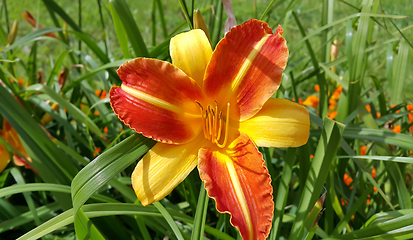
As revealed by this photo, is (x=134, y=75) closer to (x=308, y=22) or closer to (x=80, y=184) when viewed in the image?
(x=80, y=184)

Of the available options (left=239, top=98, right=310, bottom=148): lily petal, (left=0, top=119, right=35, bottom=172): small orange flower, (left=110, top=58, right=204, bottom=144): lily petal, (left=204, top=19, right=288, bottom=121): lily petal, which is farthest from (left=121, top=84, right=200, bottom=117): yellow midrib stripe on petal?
(left=0, top=119, right=35, bottom=172): small orange flower

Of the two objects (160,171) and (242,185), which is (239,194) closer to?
(242,185)

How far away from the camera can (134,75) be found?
0.73 m

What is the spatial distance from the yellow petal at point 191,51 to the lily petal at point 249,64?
4 cm

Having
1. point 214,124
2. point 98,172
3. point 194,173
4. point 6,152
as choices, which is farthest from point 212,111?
point 6,152

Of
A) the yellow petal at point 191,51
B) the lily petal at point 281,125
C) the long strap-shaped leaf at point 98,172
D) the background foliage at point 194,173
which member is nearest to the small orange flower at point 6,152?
the background foliage at point 194,173

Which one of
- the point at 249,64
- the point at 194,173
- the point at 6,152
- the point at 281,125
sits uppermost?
the point at 249,64

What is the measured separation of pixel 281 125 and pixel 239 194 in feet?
0.64

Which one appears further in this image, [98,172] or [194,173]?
[194,173]

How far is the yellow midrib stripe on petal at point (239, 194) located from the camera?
64 centimetres

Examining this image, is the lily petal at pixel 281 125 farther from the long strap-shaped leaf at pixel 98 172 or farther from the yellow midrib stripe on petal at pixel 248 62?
the long strap-shaped leaf at pixel 98 172

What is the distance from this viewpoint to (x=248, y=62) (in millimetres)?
748

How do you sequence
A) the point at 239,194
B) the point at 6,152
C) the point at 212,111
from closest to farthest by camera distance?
1. the point at 239,194
2. the point at 212,111
3. the point at 6,152

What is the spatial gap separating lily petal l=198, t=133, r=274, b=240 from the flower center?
4 centimetres
